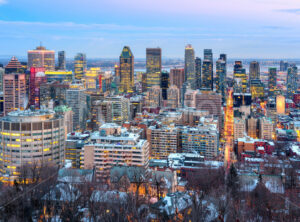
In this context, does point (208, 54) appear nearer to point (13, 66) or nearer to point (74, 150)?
point (13, 66)

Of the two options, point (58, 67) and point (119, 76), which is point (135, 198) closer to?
point (119, 76)

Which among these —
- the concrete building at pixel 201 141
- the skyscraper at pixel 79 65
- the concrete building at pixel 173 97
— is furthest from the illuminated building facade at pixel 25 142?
the skyscraper at pixel 79 65

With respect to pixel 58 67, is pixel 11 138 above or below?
below

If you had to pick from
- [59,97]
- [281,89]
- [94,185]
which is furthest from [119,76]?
[94,185]

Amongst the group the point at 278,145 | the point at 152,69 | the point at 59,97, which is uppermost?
the point at 152,69

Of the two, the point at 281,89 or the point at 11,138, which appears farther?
the point at 281,89

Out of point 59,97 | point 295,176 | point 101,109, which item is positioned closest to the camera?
point 295,176
